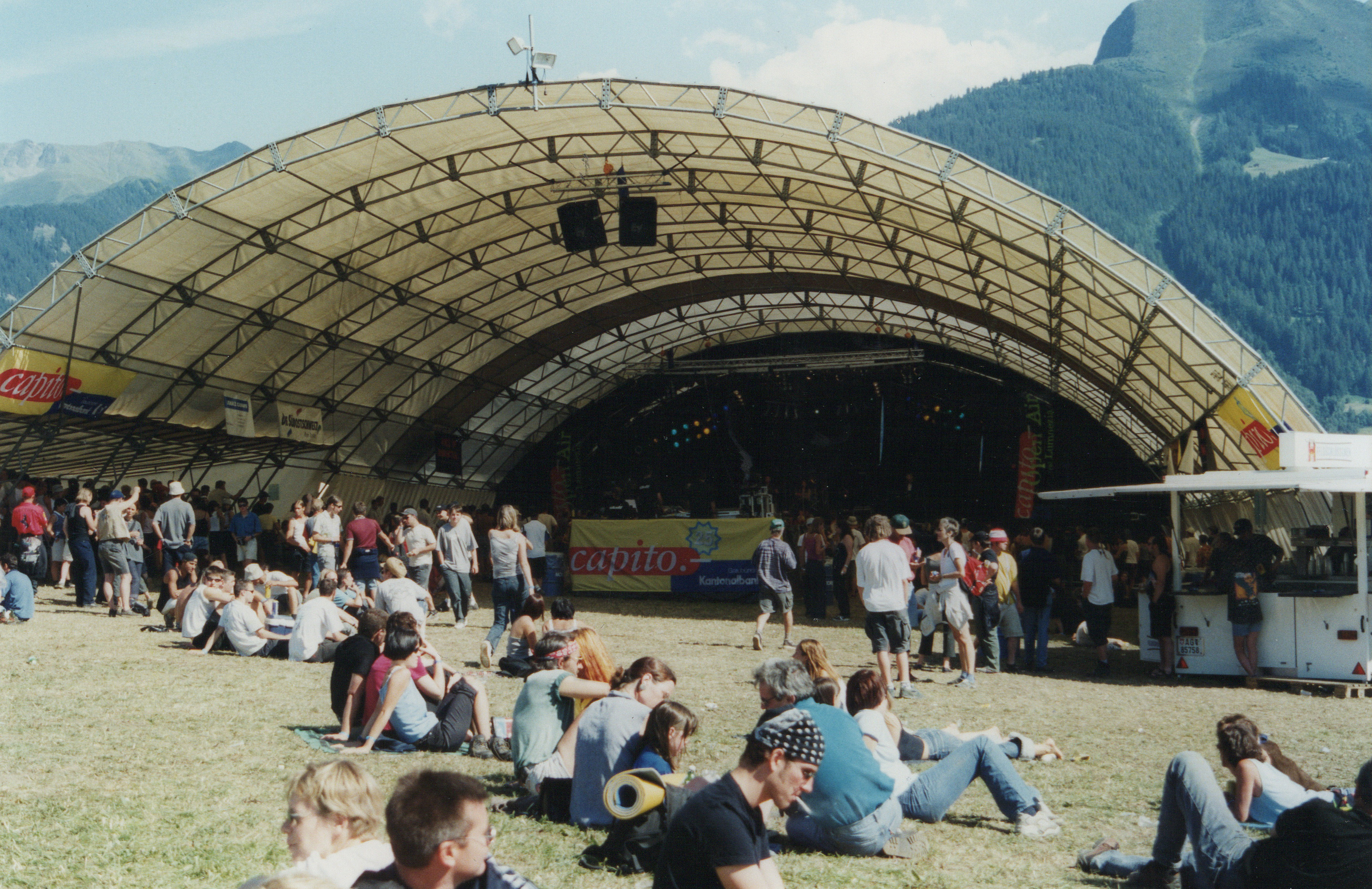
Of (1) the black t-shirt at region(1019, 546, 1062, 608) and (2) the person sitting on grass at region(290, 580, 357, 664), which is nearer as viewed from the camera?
(2) the person sitting on grass at region(290, 580, 357, 664)

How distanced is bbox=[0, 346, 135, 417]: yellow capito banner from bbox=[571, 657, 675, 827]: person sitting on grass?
51.1 ft

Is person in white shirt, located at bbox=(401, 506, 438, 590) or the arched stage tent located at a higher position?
the arched stage tent

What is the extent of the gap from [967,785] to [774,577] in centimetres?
697

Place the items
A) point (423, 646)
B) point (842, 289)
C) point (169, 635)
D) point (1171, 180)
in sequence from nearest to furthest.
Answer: point (423, 646) → point (169, 635) → point (842, 289) → point (1171, 180)

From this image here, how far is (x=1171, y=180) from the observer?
5084 inches

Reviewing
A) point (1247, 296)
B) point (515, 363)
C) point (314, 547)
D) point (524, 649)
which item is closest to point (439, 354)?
point (515, 363)

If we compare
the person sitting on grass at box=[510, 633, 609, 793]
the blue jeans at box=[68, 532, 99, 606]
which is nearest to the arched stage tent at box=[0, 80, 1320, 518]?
the blue jeans at box=[68, 532, 99, 606]

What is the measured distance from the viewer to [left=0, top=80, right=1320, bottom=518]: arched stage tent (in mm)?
15641

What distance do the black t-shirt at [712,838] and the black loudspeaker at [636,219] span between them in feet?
56.1

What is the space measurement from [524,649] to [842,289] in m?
18.3

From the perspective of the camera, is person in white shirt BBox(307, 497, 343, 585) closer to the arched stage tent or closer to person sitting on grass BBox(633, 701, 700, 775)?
the arched stage tent

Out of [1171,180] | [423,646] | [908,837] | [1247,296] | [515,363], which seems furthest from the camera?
[1171,180]

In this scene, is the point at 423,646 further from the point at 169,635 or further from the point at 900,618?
the point at 169,635

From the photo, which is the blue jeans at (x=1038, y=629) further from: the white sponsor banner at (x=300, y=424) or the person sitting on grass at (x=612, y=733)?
the white sponsor banner at (x=300, y=424)
